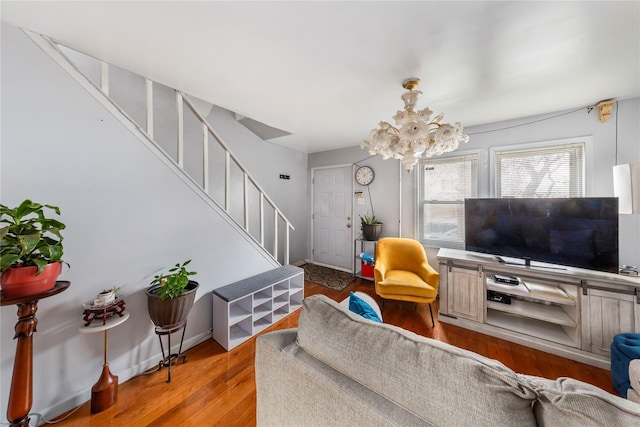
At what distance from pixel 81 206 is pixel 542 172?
13.6 feet

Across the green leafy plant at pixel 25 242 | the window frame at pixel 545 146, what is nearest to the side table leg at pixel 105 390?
the green leafy plant at pixel 25 242

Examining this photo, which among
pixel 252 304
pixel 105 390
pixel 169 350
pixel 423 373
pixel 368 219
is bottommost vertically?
pixel 105 390

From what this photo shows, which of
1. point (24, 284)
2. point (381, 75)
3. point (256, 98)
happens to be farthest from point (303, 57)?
point (24, 284)

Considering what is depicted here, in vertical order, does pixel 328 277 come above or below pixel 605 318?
below

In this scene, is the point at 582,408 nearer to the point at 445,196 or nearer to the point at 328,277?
the point at 445,196

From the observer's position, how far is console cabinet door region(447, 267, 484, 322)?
7.29 ft

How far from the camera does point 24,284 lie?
3.43 ft

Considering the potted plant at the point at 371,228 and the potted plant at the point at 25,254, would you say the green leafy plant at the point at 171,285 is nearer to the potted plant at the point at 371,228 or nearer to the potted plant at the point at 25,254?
the potted plant at the point at 25,254

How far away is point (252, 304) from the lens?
2146 millimetres

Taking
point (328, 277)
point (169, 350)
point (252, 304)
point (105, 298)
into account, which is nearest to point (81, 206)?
point (105, 298)

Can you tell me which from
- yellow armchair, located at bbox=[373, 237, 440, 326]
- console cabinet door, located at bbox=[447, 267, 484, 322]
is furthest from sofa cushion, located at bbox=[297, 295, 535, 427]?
console cabinet door, located at bbox=[447, 267, 484, 322]

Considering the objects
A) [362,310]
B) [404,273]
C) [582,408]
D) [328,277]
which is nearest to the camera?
[582,408]

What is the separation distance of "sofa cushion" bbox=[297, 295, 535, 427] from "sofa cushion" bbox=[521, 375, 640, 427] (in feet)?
0.10

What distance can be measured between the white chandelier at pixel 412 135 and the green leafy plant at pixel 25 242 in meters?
1.96
